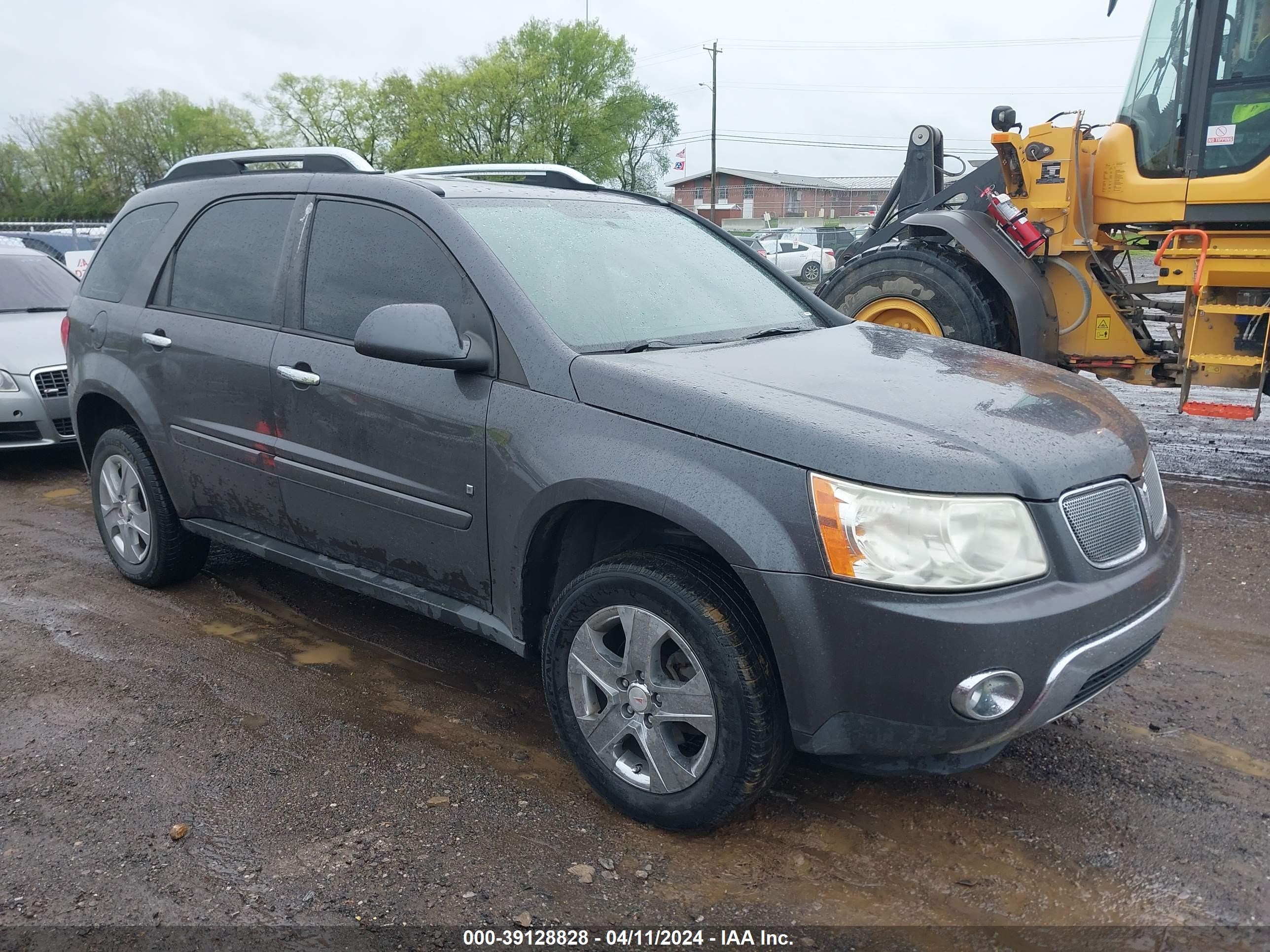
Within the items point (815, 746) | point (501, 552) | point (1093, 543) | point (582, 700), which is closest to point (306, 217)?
point (501, 552)

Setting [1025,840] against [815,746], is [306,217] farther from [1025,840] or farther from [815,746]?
[1025,840]

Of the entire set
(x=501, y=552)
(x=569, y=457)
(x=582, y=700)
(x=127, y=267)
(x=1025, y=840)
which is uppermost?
(x=127, y=267)

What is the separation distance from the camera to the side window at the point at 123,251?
454 cm

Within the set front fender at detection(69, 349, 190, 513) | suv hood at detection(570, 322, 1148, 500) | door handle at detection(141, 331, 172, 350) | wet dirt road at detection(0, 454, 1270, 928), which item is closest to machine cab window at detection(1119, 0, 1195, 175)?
wet dirt road at detection(0, 454, 1270, 928)

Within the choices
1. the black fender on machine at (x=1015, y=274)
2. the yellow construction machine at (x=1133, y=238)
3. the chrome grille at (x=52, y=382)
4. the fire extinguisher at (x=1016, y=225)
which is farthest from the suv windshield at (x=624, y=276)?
the chrome grille at (x=52, y=382)

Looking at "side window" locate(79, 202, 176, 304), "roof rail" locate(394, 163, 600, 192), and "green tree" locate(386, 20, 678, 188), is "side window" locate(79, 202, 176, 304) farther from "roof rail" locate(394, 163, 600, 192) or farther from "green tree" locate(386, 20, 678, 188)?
"green tree" locate(386, 20, 678, 188)

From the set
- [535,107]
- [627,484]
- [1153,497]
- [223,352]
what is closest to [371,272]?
[223,352]

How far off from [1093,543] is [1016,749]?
993 millimetres

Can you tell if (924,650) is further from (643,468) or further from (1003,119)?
(1003,119)

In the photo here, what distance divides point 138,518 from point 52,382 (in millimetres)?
3134

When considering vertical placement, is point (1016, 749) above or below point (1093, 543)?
below

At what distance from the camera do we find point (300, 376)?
362cm

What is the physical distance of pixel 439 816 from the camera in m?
2.94

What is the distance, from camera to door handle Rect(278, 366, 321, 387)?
3.58 metres
